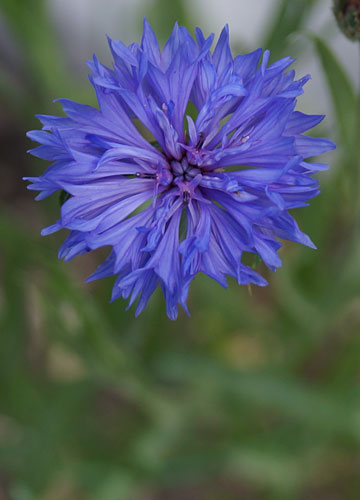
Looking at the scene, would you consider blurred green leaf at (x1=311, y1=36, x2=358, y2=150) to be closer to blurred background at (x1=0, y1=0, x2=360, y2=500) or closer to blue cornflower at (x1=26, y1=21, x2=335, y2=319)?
blurred background at (x1=0, y1=0, x2=360, y2=500)

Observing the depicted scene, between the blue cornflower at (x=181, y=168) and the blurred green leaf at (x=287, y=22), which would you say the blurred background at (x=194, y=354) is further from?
the blue cornflower at (x=181, y=168)

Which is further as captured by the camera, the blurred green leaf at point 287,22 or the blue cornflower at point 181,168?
the blurred green leaf at point 287,22

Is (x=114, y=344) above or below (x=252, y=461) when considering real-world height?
above

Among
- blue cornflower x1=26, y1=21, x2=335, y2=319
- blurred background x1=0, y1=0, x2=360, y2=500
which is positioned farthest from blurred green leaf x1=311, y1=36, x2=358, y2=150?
blue cornflower x1=26, y1=21, x2=335, y2=319

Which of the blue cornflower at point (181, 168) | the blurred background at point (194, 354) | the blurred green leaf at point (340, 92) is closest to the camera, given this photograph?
the blue cornflower at point (181, 168)

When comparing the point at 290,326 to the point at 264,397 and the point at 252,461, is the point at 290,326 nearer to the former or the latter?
the point at 264,397

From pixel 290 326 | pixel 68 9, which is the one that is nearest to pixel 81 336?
pixel 290 326

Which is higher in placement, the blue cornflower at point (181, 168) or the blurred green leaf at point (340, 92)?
the blurred green leaf at point (340, 92)

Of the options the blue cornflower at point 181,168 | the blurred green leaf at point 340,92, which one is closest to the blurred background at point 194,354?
the blurred green leaf at point 340,92
